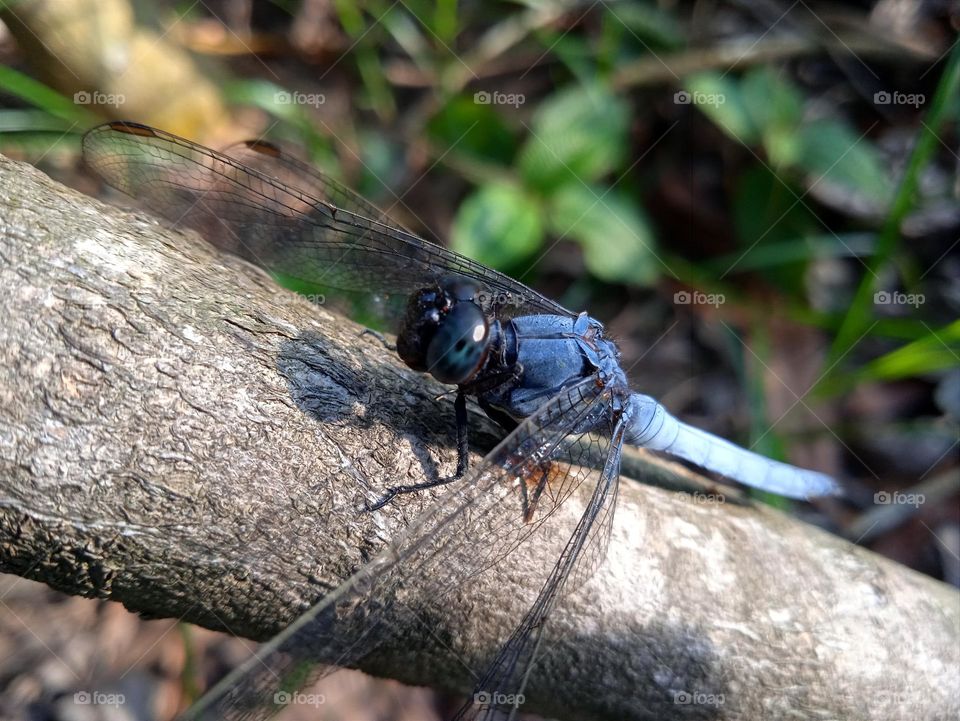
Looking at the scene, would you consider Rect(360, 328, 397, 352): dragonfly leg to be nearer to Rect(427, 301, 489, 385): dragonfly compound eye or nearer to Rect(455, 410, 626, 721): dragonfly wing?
Rect(427, 301, 489, 385): dragonfly compound eye

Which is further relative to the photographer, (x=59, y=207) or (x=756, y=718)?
→ (x=756, y=718)

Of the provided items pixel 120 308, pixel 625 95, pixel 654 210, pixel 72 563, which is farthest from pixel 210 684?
pixel 625 95

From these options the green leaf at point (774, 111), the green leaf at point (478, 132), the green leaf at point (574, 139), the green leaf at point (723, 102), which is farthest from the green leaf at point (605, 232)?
the green leaf at point (774, 111)

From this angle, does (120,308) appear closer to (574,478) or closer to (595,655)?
(574,478)

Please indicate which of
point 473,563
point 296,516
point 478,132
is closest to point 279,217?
point 296,516

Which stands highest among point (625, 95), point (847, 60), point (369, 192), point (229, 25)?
point (847, 60)

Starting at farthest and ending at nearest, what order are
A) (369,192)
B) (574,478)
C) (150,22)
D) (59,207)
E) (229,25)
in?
(229,25), (369,192), (150,22), (574,478), (59,207)

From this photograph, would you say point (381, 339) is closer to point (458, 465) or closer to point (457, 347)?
point (457, 347)

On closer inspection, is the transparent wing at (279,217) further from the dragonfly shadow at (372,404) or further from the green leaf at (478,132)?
the green leaf at (478,132)
